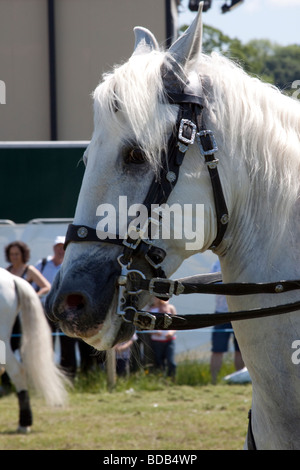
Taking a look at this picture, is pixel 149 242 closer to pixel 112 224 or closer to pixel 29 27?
pixel 112 224

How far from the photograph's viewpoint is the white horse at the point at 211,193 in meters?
1.98

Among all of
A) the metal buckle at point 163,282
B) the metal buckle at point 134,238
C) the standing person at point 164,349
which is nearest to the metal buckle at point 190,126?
the metal buckle at point 134,238

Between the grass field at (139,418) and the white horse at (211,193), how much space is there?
3842 mm

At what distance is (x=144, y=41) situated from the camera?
7.80 feet

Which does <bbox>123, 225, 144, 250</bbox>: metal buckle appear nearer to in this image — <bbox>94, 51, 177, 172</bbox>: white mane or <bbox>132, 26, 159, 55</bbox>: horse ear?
<bbox>94, 51, 177, 172</bbox>: white mane

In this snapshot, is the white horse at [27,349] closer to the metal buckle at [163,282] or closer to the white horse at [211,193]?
the white horse at [211,193]

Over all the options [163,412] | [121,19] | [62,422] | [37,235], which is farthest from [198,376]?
[121,19]

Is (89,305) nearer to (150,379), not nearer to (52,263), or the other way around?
(52,263)

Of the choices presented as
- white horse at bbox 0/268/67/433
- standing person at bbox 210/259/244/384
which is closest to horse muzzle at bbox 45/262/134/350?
white horse at bbox 0/268/67/433

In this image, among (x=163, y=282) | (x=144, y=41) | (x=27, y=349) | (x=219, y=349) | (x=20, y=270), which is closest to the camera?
(x=163, y=282)

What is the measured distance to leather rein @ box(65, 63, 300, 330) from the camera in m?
1.98

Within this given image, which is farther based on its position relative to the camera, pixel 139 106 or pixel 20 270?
pixel 20 270

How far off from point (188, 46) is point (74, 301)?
0.88 m

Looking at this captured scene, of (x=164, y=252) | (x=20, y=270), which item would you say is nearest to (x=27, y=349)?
(x=20, y=270)
